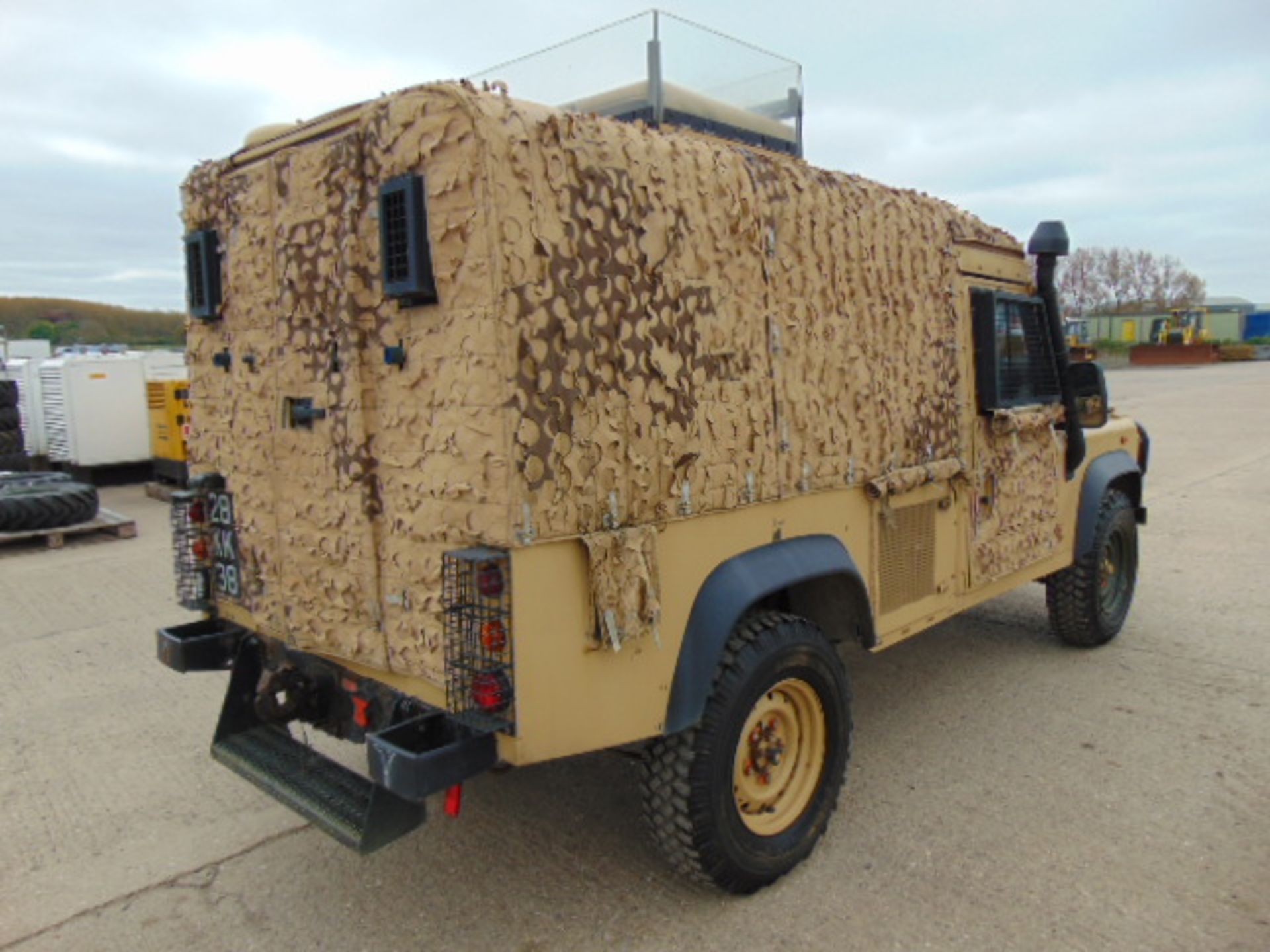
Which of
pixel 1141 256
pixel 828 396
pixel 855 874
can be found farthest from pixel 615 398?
pixel 1141 256

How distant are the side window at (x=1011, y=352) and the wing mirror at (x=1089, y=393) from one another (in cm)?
9

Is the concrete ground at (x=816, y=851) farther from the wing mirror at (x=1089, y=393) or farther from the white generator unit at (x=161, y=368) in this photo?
the white generator unit at (x=161, y=368)

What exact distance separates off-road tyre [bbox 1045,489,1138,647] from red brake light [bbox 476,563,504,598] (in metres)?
4.10

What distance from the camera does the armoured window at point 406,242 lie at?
253 cm

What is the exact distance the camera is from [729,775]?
2979 millimetres

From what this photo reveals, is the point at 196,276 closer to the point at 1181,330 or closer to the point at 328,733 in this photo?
the point at 328,733

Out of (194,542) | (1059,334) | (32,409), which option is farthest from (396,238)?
(32,409)

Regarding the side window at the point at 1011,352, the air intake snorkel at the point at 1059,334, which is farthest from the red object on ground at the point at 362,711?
the air intake snorkel at the point at 1059,334

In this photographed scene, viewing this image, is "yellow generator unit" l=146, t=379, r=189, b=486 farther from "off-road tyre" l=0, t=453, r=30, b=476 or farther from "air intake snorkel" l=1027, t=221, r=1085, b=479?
"air intake snorkel" l=1027, t=221, r=1085, b=479

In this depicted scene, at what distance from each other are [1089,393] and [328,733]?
420cm

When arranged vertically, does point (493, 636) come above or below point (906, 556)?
above

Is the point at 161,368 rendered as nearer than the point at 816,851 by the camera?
No

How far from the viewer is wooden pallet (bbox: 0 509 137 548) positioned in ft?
29.4

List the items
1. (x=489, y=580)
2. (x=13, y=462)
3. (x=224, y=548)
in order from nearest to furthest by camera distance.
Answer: (x=489, y=580) < (x=224, y=548) < (x=13, y=462)
